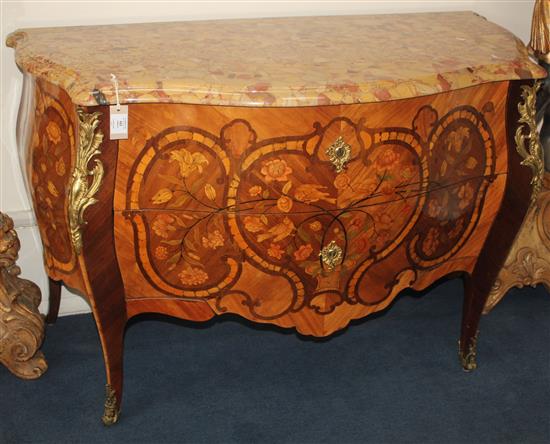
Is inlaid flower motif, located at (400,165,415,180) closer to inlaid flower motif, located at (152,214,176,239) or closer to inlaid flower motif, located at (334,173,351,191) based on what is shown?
inlaid flower motif, located at (334,173,351,191)

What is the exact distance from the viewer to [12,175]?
2658 millimetres

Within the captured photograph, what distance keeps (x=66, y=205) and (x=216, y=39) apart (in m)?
0.70

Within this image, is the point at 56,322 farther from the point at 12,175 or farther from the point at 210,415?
the point at 210,415

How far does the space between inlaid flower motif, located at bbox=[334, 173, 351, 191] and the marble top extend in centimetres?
23

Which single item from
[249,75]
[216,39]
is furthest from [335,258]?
[216,39]

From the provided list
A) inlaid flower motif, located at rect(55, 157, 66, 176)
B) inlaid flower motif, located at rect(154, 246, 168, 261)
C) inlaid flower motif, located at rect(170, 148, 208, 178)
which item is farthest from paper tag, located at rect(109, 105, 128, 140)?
inlaid flower motif, located at rect(154, 246, 168, 261)

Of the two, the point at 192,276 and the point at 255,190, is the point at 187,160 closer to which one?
the point at 255,190

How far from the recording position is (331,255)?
219cm

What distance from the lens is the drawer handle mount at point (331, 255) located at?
85.7 inches

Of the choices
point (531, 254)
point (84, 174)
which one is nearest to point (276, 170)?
point (84, 174)

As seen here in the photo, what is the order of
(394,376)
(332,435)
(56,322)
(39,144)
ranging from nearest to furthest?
(39,144) → (332,435) → (394,376) → (56,322)

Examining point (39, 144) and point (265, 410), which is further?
point (265, 410)

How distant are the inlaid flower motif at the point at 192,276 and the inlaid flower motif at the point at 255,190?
0.29 metres

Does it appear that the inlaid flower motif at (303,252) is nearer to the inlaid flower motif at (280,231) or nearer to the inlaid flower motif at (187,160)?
the inlaid flower motif at (280,231)
